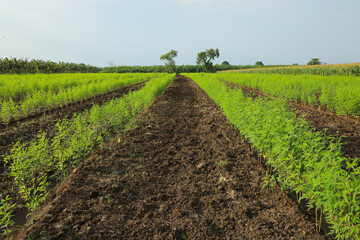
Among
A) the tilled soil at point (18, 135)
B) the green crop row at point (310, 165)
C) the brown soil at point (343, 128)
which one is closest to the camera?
the green crop row at point (310, 165)

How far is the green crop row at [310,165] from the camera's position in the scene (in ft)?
7.57

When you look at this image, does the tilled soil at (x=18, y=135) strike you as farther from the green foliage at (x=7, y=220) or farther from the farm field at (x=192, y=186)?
the green foliage at (x=7, y=220)

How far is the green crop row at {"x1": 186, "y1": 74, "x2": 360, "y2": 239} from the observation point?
90.9 inches

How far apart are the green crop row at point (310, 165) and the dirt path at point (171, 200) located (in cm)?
47

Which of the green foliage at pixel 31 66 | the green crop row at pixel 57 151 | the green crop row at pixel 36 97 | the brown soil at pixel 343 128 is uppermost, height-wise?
the green foliage at pixel 31 66

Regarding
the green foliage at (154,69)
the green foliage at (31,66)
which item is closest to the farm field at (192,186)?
the green foliage at (31,66)

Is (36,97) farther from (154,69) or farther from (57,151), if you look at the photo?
(154,69)

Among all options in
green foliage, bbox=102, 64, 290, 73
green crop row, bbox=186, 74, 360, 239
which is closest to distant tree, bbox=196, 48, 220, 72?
green foliage, bbox=102, 64, 290, 73

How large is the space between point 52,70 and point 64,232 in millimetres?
44717

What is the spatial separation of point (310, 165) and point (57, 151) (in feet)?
14.6

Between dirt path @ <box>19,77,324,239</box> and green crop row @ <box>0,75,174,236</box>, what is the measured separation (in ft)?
1.32

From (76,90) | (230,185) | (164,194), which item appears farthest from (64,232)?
(76,90)

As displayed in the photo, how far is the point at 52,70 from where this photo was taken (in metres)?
40.0

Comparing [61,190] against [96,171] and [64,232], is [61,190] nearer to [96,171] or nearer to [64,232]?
[96,171]
